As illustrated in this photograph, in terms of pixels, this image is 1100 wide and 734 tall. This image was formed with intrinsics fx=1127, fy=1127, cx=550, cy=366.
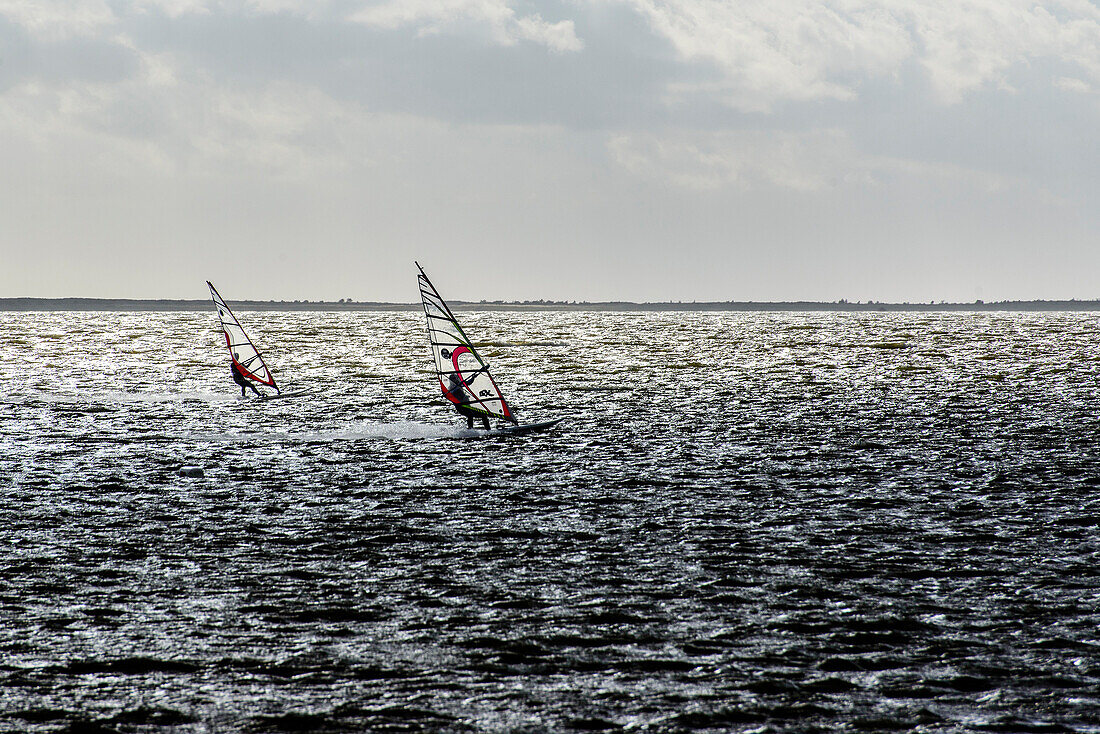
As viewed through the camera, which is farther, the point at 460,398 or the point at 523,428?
the point at 460,398

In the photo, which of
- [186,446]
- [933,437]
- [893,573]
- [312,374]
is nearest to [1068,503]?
[893,573]

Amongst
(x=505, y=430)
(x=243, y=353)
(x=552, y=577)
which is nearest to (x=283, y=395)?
(x=243, y=353)

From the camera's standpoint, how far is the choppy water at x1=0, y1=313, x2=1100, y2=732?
9.26m

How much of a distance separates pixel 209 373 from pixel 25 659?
47.0 m

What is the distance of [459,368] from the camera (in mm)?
31844

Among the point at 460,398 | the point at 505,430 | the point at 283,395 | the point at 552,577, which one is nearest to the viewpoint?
the point at 552,577

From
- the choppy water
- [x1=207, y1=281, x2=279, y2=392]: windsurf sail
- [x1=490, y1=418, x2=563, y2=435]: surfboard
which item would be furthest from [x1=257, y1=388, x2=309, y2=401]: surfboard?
[x1=490, y1=418, x2=563, y2=435]: surfboard

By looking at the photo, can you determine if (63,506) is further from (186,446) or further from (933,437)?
(933,437)

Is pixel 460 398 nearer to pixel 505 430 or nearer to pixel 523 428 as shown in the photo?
pixel 505 430

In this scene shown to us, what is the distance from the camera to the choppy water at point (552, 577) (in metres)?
9.26

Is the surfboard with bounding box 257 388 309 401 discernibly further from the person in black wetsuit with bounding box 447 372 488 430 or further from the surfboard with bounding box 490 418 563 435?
the surfboard with bounding box 490 418 563 435

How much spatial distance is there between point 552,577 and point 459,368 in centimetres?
1855

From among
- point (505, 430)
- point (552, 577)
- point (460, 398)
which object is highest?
point (460, 398)

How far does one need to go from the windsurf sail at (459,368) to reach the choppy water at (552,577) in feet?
4.42
